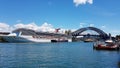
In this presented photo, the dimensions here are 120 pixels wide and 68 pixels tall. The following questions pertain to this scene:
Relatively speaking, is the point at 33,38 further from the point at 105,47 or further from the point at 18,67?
the point at 18,67

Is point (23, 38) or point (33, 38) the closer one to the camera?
point (23, 38)

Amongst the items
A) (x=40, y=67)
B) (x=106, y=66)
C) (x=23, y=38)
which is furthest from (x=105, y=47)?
(x=23, y=38)

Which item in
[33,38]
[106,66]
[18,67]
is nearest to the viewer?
[18,67]

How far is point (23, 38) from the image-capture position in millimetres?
175375

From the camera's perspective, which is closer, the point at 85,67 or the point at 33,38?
the point at 85,67

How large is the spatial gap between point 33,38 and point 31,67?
501 feet

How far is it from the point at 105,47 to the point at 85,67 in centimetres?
4678

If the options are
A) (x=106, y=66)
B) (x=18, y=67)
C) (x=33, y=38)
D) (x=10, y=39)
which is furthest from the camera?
(x=33, y=38)

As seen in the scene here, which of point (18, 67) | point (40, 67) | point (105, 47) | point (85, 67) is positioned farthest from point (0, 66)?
point (105, 47)

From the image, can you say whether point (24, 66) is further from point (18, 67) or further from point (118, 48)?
point (118, 48)

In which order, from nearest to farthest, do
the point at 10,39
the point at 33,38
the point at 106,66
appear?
the point at 106,66 < the point at 10,39 < the point at 33,38

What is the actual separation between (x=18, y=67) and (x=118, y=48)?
52854 millimetres

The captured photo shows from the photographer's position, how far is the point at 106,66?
134 ft

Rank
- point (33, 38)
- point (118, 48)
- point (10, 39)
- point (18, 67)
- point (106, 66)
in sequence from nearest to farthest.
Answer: point (18, 67)
point (106, 66)
point (118, 48)
point (10, 39)
point (33, 38)
